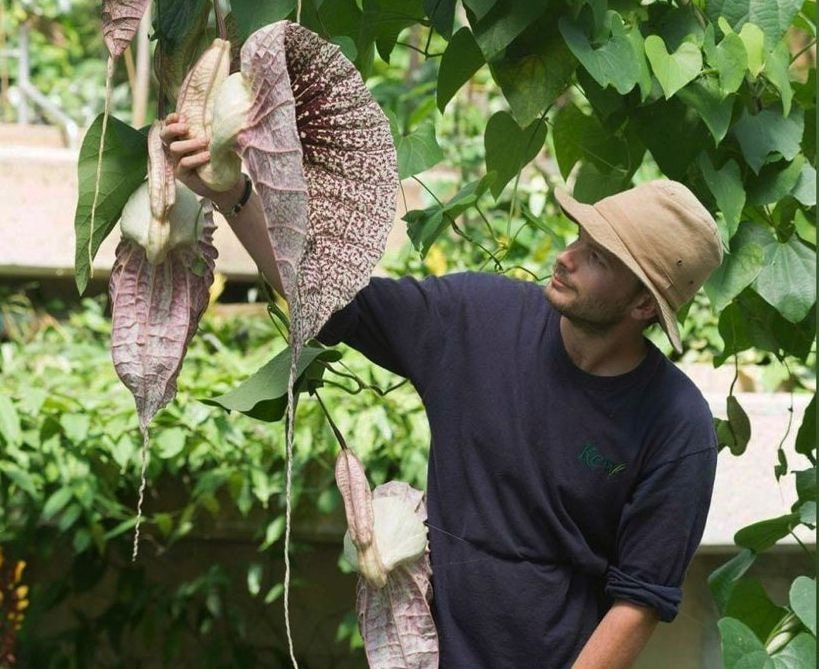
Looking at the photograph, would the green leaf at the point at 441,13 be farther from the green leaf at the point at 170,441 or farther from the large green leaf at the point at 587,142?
the green leaf at the point at 170,441

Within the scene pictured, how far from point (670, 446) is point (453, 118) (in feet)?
10.2

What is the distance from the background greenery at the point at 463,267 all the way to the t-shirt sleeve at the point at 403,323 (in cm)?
16

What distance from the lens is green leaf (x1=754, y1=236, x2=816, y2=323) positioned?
6.64 ft

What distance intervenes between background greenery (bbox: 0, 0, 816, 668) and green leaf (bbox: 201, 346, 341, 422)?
0.84 feet

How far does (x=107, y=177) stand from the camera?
1442 millimetres

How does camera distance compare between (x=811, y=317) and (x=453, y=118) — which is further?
(x=453, y=118)

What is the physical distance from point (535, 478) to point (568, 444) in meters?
0.06

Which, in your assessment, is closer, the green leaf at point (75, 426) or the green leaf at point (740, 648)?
the green leaf at point (740, 648)

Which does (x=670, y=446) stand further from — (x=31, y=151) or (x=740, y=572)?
(x=31, y=151)

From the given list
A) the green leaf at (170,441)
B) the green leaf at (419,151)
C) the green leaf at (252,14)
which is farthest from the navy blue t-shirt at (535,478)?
the green leaf at (170,441)

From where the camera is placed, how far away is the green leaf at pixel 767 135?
6.34 ft

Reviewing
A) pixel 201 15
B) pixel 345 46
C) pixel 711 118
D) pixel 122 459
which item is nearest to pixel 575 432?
pixel 711 118

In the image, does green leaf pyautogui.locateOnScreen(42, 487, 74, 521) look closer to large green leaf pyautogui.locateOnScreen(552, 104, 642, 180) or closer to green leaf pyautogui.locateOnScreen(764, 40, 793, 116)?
large green leaf pyautogui.locateOnScreen(552, 104, 642, 180)

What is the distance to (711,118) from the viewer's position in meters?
1.85
